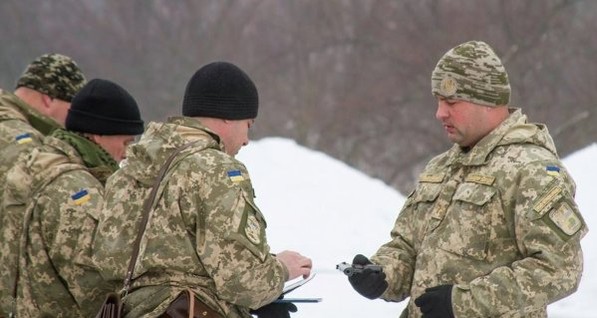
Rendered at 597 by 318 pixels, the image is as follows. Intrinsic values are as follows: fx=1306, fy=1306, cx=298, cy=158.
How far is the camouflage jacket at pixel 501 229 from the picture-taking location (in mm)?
4977

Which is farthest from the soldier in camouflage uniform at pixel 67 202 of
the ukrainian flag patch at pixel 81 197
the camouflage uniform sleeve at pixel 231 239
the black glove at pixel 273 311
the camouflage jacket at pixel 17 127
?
the camouflage uniform sleeve at pixel 231 239

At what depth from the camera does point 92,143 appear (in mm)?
6156

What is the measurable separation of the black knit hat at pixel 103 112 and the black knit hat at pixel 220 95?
1.08 meters

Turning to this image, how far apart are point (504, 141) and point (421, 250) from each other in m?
0.57

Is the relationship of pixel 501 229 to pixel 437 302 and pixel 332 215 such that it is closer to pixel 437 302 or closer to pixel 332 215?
pixel 437 302

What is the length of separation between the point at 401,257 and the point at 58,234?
1.52 meters

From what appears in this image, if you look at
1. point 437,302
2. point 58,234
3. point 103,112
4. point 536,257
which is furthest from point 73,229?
point 536,257

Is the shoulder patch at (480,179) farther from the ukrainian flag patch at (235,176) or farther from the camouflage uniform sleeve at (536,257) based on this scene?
the ukrainian flag patch at (235,176)

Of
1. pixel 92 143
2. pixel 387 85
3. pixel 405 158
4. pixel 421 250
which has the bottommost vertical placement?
pixel 421 250

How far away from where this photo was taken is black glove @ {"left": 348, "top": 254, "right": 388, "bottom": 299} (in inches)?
212

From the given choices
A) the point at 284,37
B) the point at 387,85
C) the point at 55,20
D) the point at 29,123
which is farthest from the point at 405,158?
the point at 29,123

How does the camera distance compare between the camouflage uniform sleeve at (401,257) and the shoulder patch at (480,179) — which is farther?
the camouflage uniform sleeve at (401,257)

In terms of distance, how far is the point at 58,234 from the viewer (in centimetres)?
579

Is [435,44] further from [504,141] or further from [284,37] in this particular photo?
[504,141]
